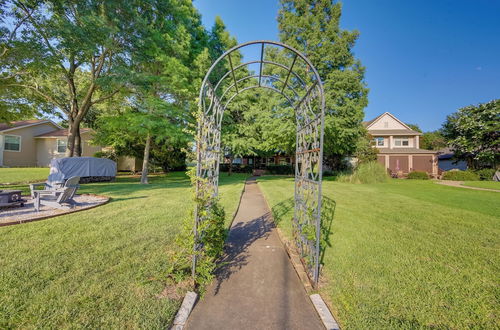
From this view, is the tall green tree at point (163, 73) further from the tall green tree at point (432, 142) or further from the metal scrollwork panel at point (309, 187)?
the tall green tree at point (432, 142)

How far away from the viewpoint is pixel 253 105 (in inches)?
675

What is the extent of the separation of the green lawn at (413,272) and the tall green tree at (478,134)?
18718mm

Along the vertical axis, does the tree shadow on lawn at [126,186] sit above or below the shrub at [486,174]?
below

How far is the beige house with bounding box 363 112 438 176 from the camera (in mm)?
22953

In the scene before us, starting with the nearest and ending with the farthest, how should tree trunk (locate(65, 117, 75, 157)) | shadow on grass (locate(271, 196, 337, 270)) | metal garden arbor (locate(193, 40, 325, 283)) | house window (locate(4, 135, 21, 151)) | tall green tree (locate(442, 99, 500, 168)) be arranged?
metal garden arbor (locate(193, 40, 325, 283)) < shadow on grass (locate(271, 196, 337, 270)) < tree trunk (locate(65, 117, 75, 157)) < tall green tree (locate(442, 99, 500, 168)) < house window (locate(4, 135, 21, 151))

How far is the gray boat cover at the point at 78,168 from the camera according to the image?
11.1 metres

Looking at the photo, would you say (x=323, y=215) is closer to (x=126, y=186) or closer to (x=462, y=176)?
(x=126, y=186)

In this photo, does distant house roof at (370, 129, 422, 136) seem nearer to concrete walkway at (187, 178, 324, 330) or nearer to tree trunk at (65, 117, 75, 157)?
concrete walkway at (187, 178, 324, 330)

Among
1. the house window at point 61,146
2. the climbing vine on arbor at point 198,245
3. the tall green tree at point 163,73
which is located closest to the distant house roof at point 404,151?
the tall green tree at point 163,73

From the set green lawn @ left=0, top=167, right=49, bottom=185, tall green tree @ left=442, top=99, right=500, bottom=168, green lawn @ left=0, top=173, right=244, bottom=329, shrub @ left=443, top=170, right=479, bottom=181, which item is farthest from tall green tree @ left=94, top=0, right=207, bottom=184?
tall green tree @ left=442, top=99, right=500, bottom=168

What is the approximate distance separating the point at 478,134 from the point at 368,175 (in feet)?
40.9

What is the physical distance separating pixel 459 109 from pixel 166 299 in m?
29.4

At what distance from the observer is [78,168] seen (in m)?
12.0

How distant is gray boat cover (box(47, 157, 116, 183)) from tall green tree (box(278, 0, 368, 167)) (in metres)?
14.4
